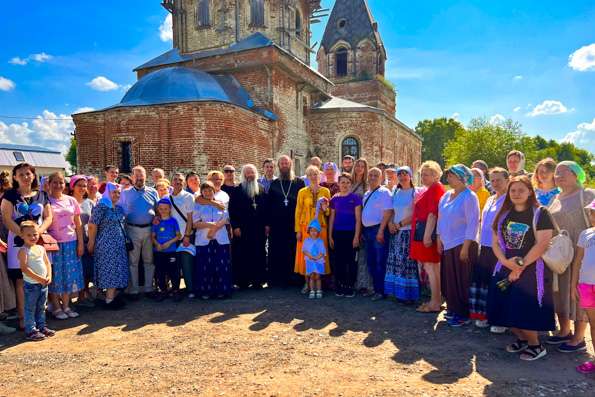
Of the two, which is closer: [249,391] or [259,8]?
[249,391]

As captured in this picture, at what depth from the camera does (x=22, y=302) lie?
4.28 metres

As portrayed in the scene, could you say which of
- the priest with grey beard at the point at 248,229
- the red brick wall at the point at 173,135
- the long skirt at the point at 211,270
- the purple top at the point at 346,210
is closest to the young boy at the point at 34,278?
the long skirt at the point at 211,270

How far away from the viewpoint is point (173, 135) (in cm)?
1472

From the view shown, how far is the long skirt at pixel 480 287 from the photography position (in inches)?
157

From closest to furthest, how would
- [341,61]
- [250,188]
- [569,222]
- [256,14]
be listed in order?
[569,222], [250,188], [256,14], [341,61]

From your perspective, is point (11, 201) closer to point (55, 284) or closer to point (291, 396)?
point (55, 284)

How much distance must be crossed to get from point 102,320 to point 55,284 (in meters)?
0.70

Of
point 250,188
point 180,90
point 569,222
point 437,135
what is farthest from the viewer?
point 437,135

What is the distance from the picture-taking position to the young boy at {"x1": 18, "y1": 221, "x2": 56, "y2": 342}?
3.84 meters

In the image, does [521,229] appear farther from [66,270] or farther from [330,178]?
[66,270]

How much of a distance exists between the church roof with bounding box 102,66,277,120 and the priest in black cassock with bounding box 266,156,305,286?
31.8 feet

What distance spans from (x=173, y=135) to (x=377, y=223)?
11694 millimetres

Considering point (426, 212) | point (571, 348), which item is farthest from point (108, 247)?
point (571, 348)

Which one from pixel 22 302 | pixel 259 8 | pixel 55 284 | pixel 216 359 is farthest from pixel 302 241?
pixel 259 8
